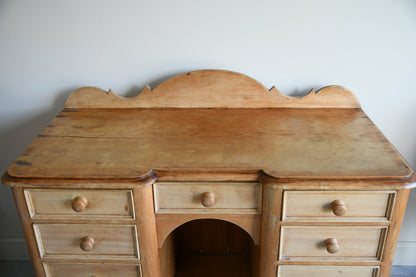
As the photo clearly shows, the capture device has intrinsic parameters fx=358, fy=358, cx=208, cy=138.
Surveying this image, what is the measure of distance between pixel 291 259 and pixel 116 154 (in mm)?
698

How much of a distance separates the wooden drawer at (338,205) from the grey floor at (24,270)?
3.20ft

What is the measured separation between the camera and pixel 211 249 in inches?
73.4

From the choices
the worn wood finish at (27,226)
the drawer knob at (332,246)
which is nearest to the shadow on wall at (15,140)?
the worn wood finish at (27,226)

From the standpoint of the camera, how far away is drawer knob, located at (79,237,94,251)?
1.21 metres

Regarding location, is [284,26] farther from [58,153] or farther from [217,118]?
[58,153]

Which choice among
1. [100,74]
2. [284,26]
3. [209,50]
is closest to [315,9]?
[284,26]

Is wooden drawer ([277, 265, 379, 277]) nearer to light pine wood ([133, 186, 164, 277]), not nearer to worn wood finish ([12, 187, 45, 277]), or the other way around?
light pine wood ([133, 186, 164, 277])

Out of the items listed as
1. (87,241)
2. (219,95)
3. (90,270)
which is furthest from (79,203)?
(219,95)

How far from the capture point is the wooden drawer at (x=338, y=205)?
44.1 inches

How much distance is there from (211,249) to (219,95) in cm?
83

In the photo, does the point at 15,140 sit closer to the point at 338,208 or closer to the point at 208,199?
the point at 208,199

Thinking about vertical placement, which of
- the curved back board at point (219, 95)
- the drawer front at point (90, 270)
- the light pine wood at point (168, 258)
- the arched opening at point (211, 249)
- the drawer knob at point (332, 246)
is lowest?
the arched opening at point (211, 249)

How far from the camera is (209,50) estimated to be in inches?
59.7

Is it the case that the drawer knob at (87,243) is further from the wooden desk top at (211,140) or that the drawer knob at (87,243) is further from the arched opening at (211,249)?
the arched opening at (211,249)
